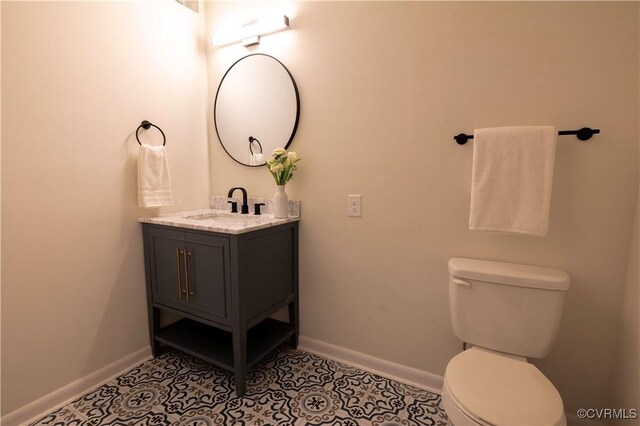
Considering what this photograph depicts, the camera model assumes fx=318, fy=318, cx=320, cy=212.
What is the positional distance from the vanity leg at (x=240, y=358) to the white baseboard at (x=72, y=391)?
0.69 meters

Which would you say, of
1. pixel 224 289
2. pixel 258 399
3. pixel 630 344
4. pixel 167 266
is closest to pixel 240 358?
pixel 258 399

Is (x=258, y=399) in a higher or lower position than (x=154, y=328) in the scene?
lower

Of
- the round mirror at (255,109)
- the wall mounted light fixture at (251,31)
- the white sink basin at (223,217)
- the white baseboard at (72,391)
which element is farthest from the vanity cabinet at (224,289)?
the wall mounted light fixture at (251,31)

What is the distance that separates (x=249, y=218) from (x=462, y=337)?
1.27 meters

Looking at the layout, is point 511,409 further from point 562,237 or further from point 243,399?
point 243,399

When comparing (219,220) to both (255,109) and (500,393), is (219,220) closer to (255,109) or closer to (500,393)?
(255,109)

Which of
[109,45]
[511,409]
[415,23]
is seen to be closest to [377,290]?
[511,409]

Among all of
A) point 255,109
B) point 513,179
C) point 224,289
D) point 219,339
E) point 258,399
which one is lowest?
point 258,399

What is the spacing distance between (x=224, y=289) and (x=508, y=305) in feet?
4.14

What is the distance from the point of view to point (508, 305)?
127 centimetres

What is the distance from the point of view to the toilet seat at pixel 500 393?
927 mm

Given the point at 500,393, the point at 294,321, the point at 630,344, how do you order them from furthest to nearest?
the point at 294,321 → the point at 630,344 → the point at 500,393

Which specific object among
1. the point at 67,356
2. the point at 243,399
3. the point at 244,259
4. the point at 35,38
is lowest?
the point at 243,399

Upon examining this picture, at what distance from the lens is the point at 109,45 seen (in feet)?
5.29
